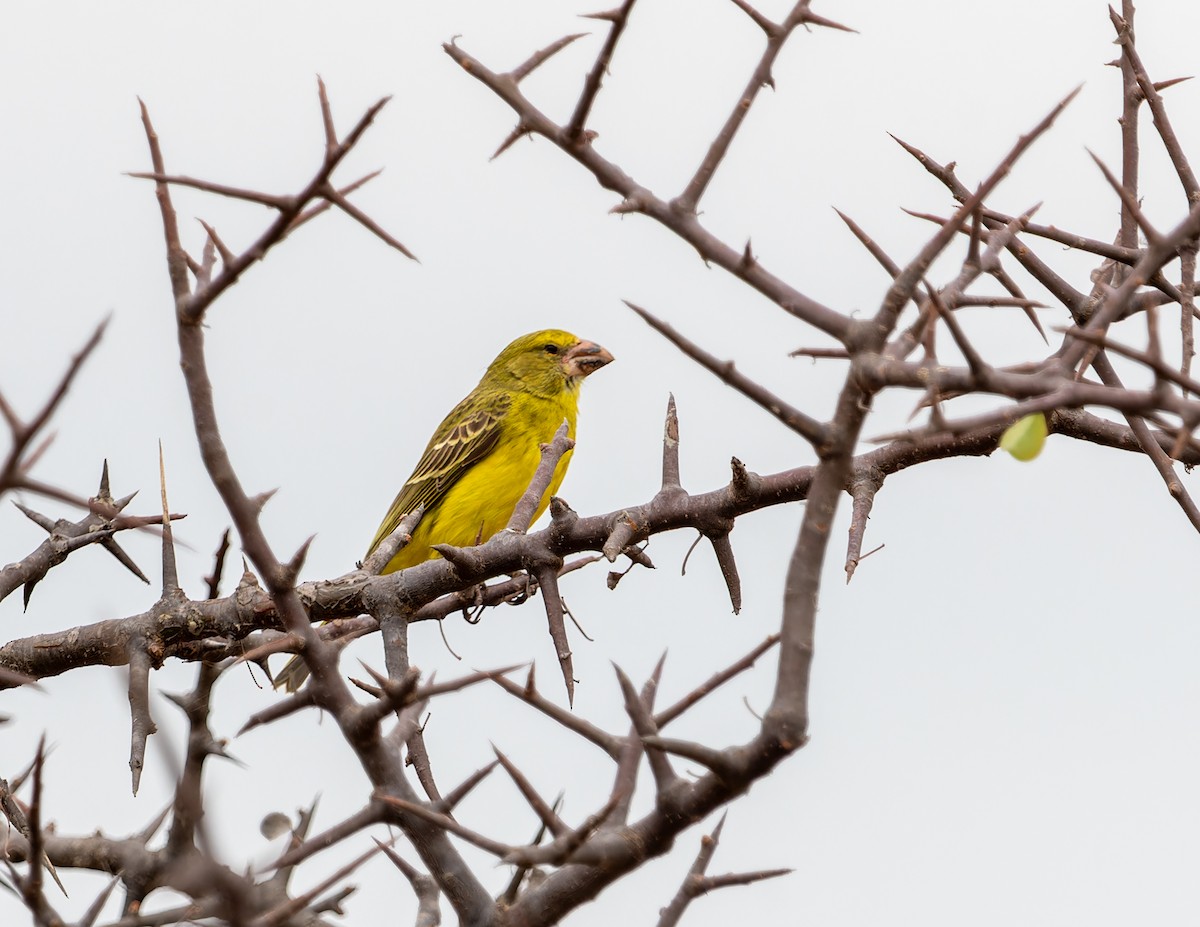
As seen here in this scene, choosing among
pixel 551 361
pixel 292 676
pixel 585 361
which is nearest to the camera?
pixel 292 676

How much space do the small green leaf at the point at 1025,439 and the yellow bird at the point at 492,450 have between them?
6.58 meters

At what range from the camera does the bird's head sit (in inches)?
426

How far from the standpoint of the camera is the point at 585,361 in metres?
10.8

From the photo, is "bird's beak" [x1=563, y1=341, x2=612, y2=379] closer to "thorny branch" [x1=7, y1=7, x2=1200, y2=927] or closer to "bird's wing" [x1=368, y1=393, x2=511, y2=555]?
"bird's wing" [x1=368, y1=393, x2=511, y2=555]

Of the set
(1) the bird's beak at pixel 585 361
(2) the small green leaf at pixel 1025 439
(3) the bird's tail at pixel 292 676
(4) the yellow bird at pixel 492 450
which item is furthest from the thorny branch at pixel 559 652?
(1) the bird's beak at pixel 585 361

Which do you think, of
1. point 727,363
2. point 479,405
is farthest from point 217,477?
point 479,405

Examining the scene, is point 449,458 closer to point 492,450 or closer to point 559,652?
point 492,450

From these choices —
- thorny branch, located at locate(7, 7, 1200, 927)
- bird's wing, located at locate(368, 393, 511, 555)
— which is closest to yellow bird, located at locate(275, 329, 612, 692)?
bird's wing, located at locate(368, 393, 511, 555)

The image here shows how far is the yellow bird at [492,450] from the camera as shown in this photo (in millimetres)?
9539

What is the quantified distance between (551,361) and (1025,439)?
29.2 feet

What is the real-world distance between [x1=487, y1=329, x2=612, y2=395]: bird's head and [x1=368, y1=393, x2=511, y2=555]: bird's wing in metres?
0.35

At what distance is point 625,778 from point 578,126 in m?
1.16

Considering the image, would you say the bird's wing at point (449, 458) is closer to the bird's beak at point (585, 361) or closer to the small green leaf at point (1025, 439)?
the bird's beak at point (585, 361)

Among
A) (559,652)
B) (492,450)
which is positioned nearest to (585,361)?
A: (492,450)
